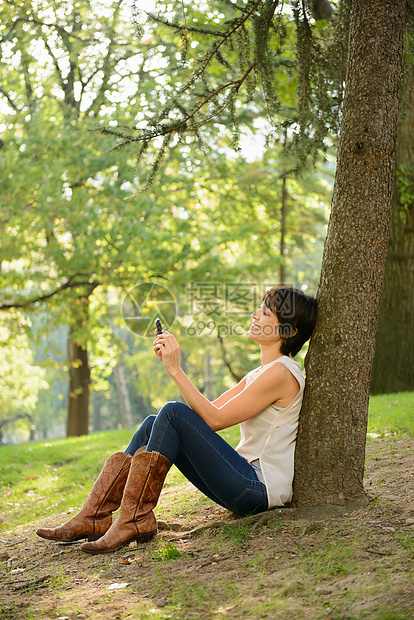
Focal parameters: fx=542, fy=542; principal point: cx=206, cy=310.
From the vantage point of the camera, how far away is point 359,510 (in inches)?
118

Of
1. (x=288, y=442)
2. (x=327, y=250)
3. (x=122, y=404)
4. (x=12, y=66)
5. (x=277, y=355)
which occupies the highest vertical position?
(x=12, y=66)

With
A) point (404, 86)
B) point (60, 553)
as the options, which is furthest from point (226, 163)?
point (60, 553)

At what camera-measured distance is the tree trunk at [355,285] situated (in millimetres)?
3080

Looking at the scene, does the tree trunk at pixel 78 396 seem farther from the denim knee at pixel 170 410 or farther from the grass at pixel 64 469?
the denim knee at pixel 170 410

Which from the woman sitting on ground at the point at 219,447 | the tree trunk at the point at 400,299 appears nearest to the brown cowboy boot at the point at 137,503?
the woman sitting on ground at the point at 219,447

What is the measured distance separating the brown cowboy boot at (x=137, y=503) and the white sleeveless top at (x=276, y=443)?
532mm

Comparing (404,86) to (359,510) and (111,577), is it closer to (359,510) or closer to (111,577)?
(359,510)

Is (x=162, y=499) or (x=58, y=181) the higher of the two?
(x=58, y=181)

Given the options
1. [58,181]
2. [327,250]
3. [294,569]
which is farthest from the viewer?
[58,181]

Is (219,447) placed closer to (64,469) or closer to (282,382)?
(282,382)

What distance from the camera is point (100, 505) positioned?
10.7 ft

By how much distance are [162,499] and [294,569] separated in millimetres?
2017

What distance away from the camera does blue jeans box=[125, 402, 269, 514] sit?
2.99 meters

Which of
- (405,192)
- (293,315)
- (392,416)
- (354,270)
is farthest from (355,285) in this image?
(405,192)
